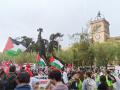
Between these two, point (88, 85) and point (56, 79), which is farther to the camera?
point (88, 85)

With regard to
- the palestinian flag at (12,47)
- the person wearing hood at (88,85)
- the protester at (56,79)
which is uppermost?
the palestinian flag at (12,47)

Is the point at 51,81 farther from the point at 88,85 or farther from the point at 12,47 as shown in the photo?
the point at 12,47

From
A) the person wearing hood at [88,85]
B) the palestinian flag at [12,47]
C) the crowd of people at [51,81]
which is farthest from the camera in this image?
the palestinian flag at [12,47]

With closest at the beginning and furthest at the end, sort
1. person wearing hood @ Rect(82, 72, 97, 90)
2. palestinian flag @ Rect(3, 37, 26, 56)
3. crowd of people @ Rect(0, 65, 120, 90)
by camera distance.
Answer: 1. crowd of people @ Rect(0, 65, 120, 90)
2. person wearing hood @ Rect(82, 72, 97, 90)
3. palestinian flag @ Rect(3, 37, 26, 56)

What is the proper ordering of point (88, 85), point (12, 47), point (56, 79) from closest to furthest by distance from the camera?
point (56, 79) < point (88, 85) < point (12, 47)

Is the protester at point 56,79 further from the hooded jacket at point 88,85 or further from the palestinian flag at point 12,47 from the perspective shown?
the palestinian flag at point 12,47

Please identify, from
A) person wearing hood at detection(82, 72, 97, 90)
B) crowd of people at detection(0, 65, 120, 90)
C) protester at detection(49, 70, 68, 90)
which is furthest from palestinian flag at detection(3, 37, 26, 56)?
protester at detection(49, 70, 68, 90)

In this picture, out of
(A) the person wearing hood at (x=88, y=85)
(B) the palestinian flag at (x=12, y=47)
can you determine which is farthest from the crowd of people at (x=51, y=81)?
(B) the palestinian flag at (x=12, y=47)

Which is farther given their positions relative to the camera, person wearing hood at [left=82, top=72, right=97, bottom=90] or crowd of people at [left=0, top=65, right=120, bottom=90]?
person wearing hood at [left=82, top=72, right=97, bottom=90]

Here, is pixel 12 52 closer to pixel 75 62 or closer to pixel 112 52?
pixel 75 62

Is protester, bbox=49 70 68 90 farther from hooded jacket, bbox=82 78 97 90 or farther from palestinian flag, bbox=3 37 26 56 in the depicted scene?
palestinian flag, bbox=3 37 26 56

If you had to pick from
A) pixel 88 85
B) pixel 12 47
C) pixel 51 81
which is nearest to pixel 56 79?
pixel 51 81

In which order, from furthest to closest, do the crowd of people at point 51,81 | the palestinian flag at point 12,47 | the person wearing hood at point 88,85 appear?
the palestinian flag at point 12,47, the person wearing hood at point 88,85, the crowd of people at point 51,81

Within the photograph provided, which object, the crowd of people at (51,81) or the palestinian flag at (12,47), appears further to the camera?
the palestinian flag at (12,47)
